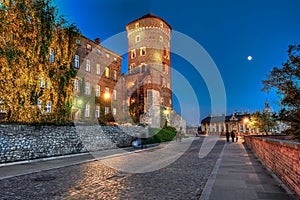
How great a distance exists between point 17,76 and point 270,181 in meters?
16.5

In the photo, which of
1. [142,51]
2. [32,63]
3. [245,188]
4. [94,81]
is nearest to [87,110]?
[94,81]

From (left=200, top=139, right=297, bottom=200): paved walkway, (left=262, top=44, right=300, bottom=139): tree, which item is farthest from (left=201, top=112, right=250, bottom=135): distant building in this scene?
(left=200, top=139, right=297, bottom=200): paved walkway

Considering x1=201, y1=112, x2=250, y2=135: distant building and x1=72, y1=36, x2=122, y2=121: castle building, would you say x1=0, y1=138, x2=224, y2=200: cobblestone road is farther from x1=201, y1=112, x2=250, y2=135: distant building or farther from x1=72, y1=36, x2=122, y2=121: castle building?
x1=201, y1=112, x2=250, y2=135: distant building

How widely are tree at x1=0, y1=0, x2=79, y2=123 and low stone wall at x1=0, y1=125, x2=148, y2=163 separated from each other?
140 cm

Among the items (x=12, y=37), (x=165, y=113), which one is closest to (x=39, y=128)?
(x=12, y=37)

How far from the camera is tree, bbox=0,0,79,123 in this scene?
14.9 m

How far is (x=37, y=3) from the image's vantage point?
54.8ft

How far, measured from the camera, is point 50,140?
50.2 ft

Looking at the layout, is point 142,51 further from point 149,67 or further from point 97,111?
point 97,111

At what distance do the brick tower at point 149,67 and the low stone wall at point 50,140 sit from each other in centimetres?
2332

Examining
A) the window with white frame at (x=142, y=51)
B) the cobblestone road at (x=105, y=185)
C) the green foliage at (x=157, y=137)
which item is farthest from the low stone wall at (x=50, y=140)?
the window with white frame at (x=142, y=51)

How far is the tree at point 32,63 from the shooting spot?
14883 millimetres

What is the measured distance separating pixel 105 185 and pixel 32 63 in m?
12.7

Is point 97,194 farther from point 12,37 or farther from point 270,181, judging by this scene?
point 12,37
